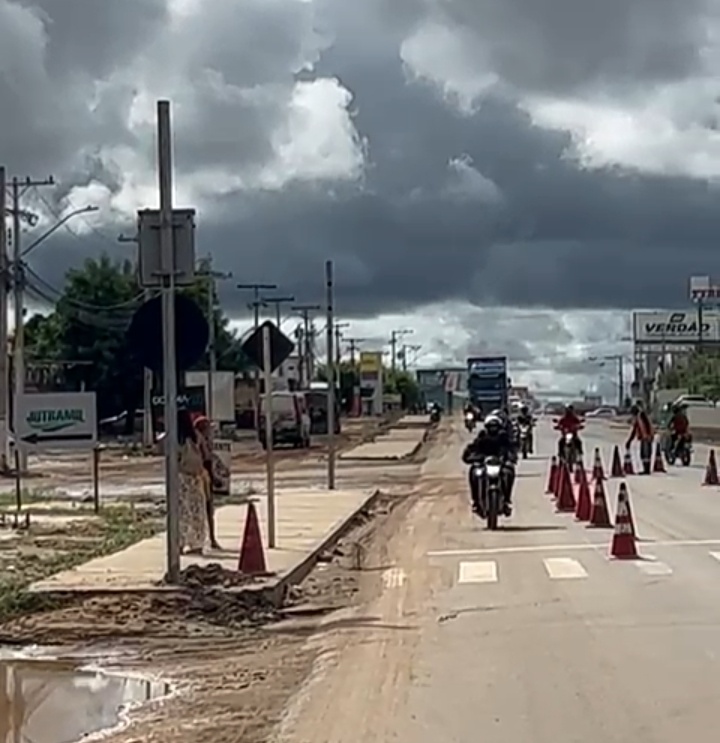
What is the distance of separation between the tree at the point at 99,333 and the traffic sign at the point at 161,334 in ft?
266

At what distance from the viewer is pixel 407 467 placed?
2169 inches

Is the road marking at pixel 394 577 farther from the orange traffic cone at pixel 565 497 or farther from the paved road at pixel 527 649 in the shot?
the orange traffic cone at pixel 565 497

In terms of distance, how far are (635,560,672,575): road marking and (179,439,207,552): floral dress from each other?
518cm

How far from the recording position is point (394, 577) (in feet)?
66.0

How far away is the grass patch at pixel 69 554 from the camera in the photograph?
55.4ft

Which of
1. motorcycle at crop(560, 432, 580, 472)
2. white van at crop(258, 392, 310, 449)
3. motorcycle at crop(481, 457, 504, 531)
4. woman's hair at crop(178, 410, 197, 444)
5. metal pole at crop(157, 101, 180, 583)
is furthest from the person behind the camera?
white van at crop(258, 392, 310, 449)

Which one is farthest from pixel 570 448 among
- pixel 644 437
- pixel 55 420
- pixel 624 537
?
pixel 624 537

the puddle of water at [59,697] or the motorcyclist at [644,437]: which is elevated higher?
the motorcyclist at [644,437]

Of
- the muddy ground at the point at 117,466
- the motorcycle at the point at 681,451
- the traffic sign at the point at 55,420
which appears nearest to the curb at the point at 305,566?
the traffic sign at the point at 55,420

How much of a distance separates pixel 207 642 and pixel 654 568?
20.8 ft

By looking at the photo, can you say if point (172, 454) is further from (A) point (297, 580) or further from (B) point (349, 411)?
(B) point (349, 411)

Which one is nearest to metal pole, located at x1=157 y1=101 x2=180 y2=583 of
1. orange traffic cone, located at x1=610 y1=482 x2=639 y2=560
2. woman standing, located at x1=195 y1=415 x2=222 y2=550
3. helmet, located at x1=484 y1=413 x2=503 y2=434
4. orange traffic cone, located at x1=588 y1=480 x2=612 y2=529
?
woman standing, located at x1=195 y1=415 x2=222 y2=550

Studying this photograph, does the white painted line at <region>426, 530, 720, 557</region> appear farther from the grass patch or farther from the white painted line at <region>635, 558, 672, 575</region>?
the grass patch

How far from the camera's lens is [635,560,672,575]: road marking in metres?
19.0
